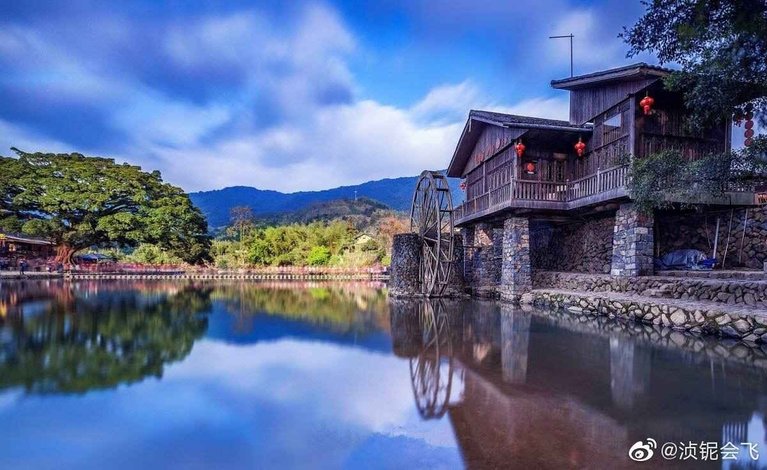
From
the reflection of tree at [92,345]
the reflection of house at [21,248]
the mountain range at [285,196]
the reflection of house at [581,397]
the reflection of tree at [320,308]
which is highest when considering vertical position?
the mountain range at [285,196]

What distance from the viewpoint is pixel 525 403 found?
14.0ft

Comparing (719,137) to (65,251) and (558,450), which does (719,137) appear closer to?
(558,450)

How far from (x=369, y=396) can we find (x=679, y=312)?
6.78 m

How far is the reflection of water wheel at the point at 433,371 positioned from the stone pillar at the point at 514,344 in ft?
2.60

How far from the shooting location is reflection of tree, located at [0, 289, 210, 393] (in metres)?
5.30

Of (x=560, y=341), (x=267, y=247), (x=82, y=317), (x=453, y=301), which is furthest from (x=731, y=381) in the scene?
(x=267, y=247)

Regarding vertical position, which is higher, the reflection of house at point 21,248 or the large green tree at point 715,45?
the large green tree at point 715,45

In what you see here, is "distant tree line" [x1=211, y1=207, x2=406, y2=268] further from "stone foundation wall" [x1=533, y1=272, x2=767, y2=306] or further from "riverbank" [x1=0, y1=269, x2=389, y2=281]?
"stone foundation wall" [x1=533, y1=272, x2=767, y2=306]

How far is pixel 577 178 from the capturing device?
13.5 m

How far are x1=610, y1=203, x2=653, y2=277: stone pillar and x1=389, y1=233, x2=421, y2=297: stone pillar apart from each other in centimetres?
708

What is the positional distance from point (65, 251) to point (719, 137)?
3565cm

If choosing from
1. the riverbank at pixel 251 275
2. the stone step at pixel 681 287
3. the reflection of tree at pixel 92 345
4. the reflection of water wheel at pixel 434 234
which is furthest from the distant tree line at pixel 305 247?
the stone step at pixel 681 287

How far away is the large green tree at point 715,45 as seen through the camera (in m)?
5.30

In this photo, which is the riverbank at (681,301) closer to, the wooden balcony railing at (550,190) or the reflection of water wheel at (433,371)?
the wooden balcony railing at (550,190)
